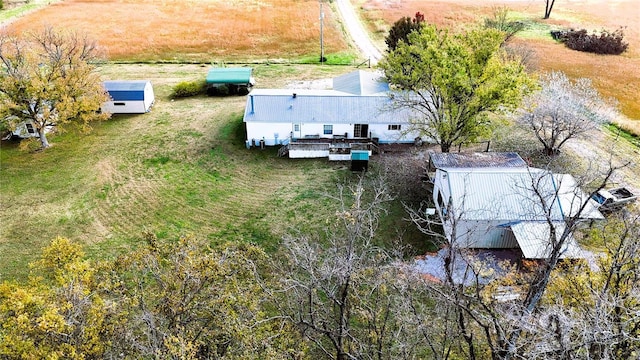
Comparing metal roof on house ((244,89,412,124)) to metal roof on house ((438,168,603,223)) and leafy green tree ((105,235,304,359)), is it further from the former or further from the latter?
leafy green tree ((105,235,304,359))

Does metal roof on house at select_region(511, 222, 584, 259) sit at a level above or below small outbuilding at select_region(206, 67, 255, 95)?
below

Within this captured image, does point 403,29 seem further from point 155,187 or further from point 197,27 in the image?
point 197,27

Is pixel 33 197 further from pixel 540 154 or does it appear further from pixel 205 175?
pixel 540 154

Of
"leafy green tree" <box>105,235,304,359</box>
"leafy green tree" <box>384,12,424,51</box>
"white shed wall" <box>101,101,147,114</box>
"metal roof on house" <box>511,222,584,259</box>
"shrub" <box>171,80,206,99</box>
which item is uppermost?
"leafy green tree" <box>384,12,424,51</box>

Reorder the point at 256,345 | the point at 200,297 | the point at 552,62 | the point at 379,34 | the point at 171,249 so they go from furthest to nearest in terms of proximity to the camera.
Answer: the point at 379,34 → the point at 552,62 → the point at 171,249 → the point at 200,297 → the point at 256,345

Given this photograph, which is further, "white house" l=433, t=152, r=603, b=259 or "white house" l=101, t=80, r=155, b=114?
"white house" l=101, t=80, r=155, b=114

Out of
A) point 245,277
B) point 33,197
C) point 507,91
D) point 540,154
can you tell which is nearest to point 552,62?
point 540,154

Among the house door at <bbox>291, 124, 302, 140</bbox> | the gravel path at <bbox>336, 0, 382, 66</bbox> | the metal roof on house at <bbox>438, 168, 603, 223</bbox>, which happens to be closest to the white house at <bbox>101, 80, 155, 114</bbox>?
the house door at <bbox>291, 124, 302, 140</bbox>
